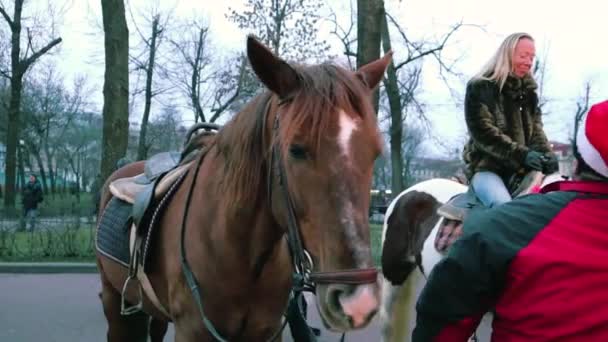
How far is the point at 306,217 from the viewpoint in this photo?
2043 millimetres

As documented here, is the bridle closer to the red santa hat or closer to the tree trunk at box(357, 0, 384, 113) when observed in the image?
the red santa hat

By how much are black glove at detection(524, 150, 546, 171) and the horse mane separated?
7.31 ft

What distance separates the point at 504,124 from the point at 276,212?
8.43ft

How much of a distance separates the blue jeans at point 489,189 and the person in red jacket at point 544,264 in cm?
252

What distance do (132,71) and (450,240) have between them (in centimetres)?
2642

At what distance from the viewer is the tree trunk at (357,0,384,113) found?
35.6 feet

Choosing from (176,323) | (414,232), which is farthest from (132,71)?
(176,323)

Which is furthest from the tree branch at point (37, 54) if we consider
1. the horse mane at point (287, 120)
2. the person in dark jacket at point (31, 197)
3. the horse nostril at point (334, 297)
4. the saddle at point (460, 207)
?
the horse nostril at point (334, 297)

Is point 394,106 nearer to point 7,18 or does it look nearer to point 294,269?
point 7,18

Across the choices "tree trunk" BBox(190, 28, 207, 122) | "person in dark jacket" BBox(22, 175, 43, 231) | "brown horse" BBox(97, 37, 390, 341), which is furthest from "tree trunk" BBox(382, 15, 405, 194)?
"brown horse" BBox(97, 37, 390, 341)

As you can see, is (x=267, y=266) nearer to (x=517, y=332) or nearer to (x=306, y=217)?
(x=306, y=217)

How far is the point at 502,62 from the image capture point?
4.28m

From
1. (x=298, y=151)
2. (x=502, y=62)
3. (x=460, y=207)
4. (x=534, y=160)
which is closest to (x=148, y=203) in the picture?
(x=298, y=151)

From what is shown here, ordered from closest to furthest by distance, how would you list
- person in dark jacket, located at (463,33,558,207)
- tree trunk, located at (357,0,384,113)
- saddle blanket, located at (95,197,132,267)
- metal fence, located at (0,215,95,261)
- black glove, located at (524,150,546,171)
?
1. saddle blanket, located at (95,197,132,267)
2. black glove, located at (524,150,546,171)
3. person in dark jacket, located at (463,33,558,207)
4. tree trunk, located at (357,0,384,113)
5. metal fence, located at (0,215,95,261)
